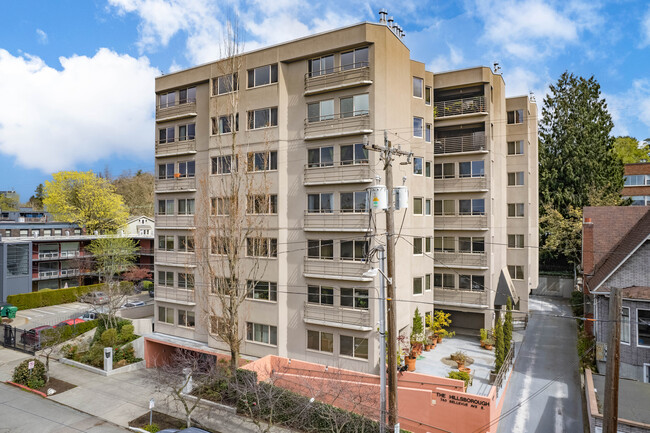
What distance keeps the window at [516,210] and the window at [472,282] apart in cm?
925

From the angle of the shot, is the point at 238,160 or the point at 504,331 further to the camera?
the point at 238,160

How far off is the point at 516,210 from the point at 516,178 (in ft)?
8.72

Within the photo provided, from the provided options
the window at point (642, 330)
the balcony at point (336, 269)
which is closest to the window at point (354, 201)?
the balcony at point (336, 269)

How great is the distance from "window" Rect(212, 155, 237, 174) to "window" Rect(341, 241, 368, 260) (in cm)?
851

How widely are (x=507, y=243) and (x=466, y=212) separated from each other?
7.88 m

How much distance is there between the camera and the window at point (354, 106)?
67.1ft

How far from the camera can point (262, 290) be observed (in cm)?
2267

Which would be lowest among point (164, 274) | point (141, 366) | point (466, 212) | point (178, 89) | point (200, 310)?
point (141, 366)

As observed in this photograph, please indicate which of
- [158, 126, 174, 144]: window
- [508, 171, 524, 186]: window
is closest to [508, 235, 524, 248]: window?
[508, 171, 524, 186]: window

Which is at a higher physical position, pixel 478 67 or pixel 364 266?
pixel 478 67

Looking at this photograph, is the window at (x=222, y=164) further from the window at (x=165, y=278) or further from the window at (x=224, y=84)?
the window at (x=165, y=278)

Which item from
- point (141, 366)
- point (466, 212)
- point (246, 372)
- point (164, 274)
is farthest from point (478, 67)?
point (141, 366)

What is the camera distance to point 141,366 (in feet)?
83.7

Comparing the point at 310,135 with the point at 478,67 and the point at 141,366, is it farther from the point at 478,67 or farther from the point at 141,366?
the point at 141,366
